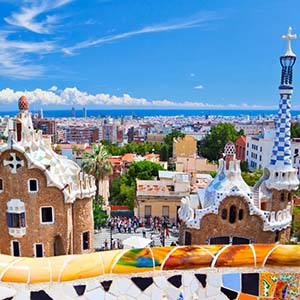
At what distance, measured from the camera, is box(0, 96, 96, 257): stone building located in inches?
616

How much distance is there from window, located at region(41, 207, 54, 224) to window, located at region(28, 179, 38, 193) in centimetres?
101

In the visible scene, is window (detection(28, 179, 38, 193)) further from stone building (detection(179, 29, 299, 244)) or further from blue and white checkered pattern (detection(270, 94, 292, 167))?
blue and white checkered pattern (detection(270, 94, 292, 167))

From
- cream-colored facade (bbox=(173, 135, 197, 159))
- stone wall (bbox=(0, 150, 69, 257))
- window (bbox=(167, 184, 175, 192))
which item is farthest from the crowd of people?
cream-colored facade (bbox=(173, 135, 197, 159))

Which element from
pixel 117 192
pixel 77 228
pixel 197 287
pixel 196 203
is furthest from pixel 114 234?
pixel 197 287

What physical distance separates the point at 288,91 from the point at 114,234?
14.2m

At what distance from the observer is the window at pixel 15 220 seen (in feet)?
52.2

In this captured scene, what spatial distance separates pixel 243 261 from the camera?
123 inches

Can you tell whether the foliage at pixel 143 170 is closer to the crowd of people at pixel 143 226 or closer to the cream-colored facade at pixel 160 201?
the cream-colored facade at pixel 160 201

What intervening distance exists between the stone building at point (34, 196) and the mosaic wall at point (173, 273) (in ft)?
43.8

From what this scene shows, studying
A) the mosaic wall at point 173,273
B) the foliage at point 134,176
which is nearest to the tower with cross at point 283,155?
the mosaic wall at point 173,273

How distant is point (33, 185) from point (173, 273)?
1398cm

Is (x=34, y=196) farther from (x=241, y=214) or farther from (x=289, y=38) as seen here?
(x=289, y=38)

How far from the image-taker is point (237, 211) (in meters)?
15.6

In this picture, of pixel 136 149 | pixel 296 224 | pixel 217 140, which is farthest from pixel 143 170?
pixel 217 140
